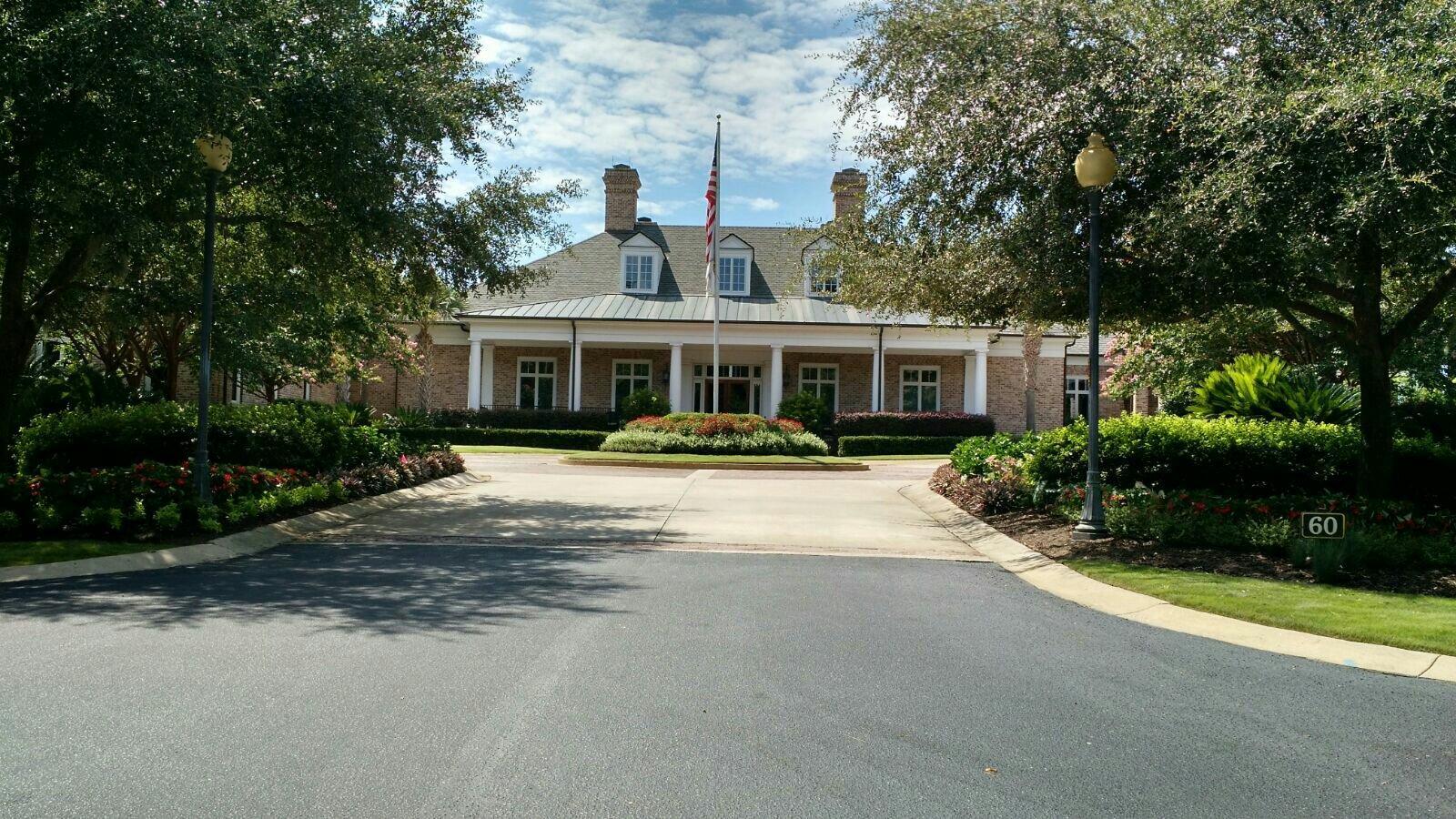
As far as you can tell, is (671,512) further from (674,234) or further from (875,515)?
(674,234)

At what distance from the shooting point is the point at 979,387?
33.5 meters

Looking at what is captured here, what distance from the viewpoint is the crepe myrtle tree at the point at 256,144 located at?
30.3 ft

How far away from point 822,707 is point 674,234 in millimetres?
34333

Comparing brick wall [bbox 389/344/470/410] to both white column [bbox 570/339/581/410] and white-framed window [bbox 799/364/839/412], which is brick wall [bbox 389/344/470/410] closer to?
white column [bbox 570/339/581/410]

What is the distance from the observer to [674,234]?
124ft

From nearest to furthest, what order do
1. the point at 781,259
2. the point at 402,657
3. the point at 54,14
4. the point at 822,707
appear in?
the point at 822,707
the point at 402,657
the point at 54,14
the point at 781,259

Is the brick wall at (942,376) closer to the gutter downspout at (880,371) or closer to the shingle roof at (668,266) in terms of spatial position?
the gutter downspout at (880,371)

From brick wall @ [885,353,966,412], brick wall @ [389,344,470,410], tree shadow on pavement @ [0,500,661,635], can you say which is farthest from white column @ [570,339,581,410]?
tree shadow on pavement @ [0,500,661,635]

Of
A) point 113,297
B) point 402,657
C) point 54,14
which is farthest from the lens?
point 113,297

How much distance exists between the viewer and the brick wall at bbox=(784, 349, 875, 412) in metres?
35.3

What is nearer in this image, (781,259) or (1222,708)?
(1222,708)

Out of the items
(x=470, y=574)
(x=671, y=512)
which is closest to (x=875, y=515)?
(x=671, y=512)

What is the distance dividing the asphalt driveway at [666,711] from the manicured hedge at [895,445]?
2112 cm

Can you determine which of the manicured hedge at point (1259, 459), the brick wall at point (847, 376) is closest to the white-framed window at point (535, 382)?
the brick wall at point (847, 376)
